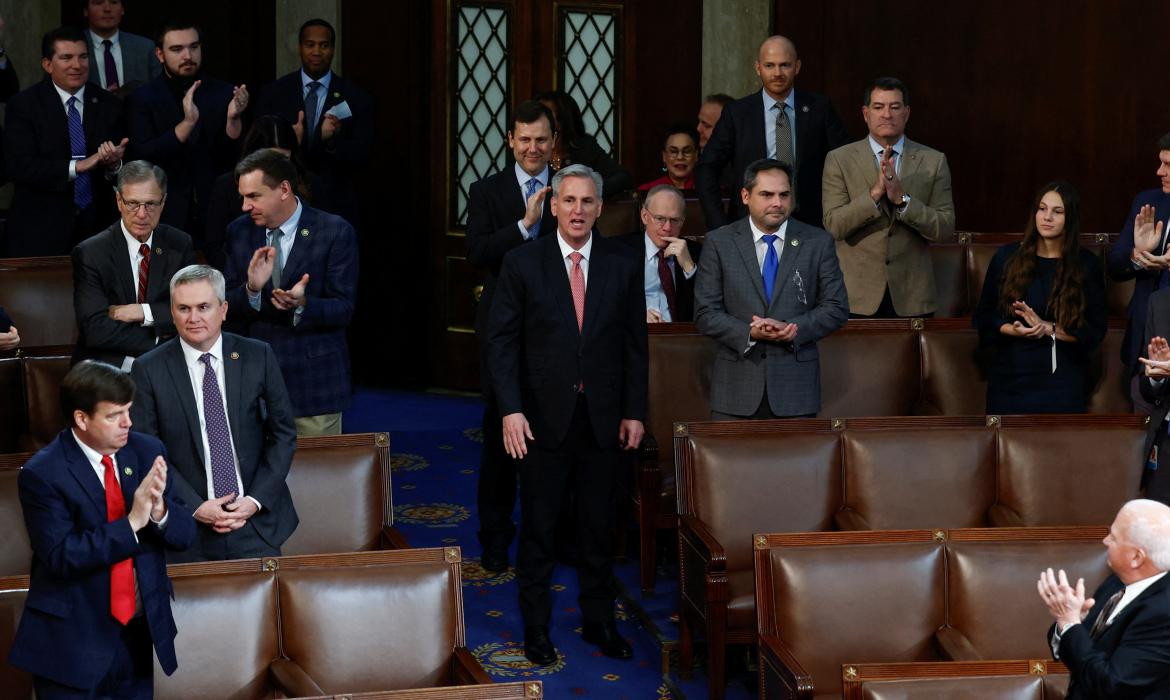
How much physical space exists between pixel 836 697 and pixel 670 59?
4.83 metres

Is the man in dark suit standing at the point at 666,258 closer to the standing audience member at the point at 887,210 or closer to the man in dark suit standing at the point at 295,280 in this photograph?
the standing audience member at the point at 887,210

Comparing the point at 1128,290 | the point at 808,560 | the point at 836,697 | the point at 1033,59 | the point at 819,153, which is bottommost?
the point at 836,697

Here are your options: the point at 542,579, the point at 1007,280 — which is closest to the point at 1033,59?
the point at 1007,280

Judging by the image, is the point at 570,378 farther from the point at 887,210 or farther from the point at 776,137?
the point at 776,137

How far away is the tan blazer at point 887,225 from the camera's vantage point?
5559 mm

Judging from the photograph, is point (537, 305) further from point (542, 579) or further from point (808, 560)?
point (808, 560)

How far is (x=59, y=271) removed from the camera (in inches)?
233

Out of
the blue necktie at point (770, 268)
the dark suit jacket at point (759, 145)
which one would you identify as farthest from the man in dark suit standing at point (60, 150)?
the blue necktie at point (770, 268)

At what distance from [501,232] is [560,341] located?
2.16ft

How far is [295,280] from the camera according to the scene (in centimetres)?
460

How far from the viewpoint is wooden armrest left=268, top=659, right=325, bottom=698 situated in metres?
3.44

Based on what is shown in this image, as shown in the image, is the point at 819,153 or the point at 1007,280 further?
the point at 819,153

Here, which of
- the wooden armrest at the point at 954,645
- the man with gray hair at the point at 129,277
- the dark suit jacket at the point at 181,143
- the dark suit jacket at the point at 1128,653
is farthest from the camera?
the dark suit jacket at the point at 181,143

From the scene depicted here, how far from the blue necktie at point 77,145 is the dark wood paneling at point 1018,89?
3622 millimetres
